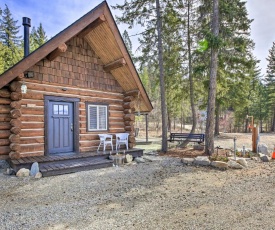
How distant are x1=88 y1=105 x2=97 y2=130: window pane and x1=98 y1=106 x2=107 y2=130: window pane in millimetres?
205

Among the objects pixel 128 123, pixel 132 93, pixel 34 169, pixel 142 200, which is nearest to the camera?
pixel 142 200

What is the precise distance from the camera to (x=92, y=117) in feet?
28.2

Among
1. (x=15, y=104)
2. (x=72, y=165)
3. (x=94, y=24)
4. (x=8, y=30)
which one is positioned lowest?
(x=72, y=165)

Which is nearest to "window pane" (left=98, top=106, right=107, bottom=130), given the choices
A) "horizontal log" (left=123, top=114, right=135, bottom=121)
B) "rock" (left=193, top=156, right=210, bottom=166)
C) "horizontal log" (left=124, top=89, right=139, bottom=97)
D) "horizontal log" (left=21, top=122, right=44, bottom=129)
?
"horizontal log" (left=123, top=114, right=135, bottom=121)

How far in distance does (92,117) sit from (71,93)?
133 cm

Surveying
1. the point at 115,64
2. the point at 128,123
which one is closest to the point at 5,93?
the point at 115,64

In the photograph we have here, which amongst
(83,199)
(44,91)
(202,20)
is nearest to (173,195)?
(83,199)

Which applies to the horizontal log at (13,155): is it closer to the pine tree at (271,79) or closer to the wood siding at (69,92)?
the wood siding at (69,92)

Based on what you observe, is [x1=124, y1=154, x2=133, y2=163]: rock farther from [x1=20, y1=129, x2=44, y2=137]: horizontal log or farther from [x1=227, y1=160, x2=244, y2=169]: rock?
[x1=227, y1=160, x2=244, y2=169]: rock

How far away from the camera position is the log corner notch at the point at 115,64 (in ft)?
26.2

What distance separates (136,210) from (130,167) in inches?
143

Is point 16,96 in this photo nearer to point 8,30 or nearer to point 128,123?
point 128,123

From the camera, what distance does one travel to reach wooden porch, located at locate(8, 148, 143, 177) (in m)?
6.03

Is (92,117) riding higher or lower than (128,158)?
higher
